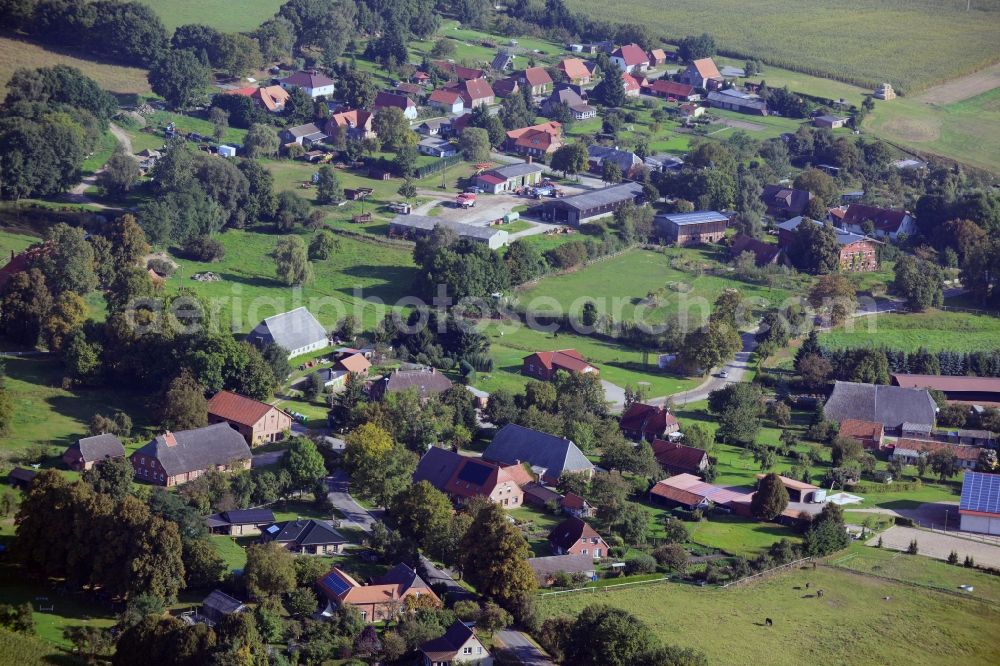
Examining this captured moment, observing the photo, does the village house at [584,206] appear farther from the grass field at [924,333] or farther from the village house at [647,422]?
the village house at [647,422]

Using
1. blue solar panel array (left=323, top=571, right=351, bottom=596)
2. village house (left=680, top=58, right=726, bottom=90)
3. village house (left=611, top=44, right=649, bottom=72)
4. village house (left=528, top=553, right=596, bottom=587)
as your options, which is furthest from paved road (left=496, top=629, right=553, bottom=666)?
village house (left=611, top=44, right=649, bottom=72)

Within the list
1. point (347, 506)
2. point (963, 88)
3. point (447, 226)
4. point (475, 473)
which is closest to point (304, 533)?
point (347, 506)

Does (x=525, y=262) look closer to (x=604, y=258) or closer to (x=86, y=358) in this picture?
(x=604, y=258)

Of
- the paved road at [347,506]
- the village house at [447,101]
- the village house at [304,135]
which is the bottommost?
the paved road at [347,506]

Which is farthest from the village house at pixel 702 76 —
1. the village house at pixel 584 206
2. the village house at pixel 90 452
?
the village house at pixel 90 452

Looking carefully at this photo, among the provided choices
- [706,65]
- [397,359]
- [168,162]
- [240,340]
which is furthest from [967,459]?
[706,65]
